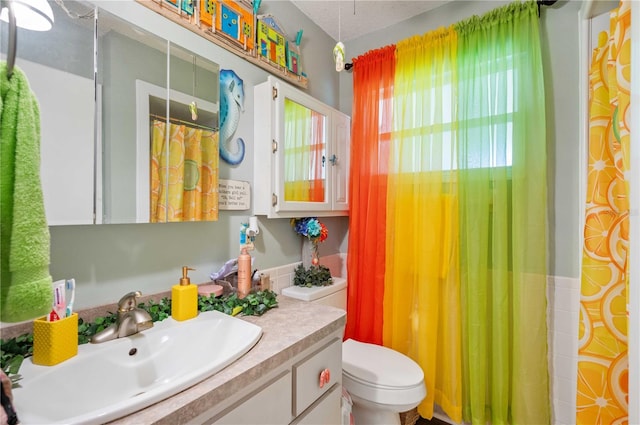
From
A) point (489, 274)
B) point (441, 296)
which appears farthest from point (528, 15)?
point (441, 296)

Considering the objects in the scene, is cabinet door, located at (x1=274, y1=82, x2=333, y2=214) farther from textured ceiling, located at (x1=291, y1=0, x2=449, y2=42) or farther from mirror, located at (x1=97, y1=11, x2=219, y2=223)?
textured ceiling, located at (x1=291, y1=0, x2=449, y2=42)

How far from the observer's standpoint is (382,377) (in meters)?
1.33

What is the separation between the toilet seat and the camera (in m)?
1.26

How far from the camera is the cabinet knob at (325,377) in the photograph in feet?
3.18

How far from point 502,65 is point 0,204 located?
1.86 metres

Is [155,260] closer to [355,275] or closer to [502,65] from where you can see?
[355,275]

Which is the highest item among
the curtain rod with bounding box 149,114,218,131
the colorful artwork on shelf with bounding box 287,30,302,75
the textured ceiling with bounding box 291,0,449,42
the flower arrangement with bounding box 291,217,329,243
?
the textured ceiling with bounding box 291,0,449,42

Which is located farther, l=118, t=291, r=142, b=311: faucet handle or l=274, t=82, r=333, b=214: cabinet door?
l=274, t=82, r=333, b=214: cabinet door

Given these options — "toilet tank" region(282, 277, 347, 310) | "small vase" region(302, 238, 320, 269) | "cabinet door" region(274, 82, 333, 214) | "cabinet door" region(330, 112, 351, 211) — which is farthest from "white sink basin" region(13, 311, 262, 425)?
"cabinet door" region(330, 112, 351, 211)

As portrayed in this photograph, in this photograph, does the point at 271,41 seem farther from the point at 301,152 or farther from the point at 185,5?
the point at 301,152

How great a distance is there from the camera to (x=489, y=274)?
1.52 meters

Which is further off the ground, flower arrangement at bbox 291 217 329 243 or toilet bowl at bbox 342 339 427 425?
flower arrangement at bbox 291 217 329 243

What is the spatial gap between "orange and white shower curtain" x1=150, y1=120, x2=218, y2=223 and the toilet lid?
0.96 m

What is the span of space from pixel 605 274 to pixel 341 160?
4.42 feet
